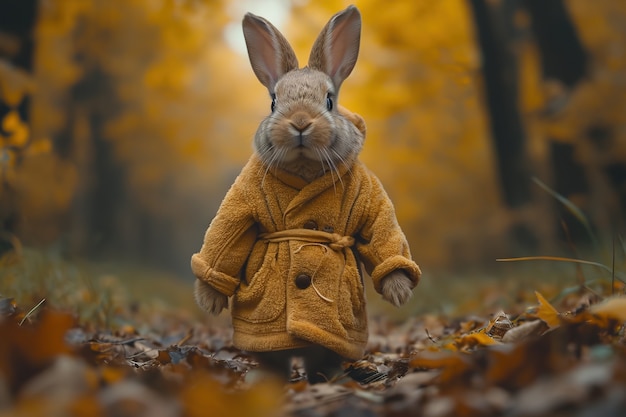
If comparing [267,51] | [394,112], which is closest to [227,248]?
[267,51]

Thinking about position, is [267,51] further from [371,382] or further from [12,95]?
[12,95]

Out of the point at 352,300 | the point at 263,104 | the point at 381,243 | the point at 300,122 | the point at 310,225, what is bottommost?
the point at 352,300

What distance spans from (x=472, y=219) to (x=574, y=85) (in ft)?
22.3

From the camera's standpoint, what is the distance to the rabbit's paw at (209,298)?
10.4ft

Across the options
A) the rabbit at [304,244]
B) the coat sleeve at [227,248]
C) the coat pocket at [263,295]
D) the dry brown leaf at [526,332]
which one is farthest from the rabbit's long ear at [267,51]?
the dry brown leaf at [526,332]

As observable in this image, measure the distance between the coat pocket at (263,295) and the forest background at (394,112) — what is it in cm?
86

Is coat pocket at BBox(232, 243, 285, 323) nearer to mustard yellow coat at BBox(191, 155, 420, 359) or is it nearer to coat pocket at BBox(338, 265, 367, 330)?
mustard yellow coat at BBox(191, 155, 420, 359)

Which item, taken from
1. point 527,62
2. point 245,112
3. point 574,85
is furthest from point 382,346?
point 245,112

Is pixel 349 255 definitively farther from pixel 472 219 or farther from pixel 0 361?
pixel 472 219

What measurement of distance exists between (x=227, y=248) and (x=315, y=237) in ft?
1.41

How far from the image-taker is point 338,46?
3475mm

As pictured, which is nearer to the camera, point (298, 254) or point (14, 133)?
point (298, 254)

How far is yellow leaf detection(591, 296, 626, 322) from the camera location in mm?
2195

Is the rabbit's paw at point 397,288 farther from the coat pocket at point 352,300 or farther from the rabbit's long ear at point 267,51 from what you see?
the rabbit's long ear at point 267,51
